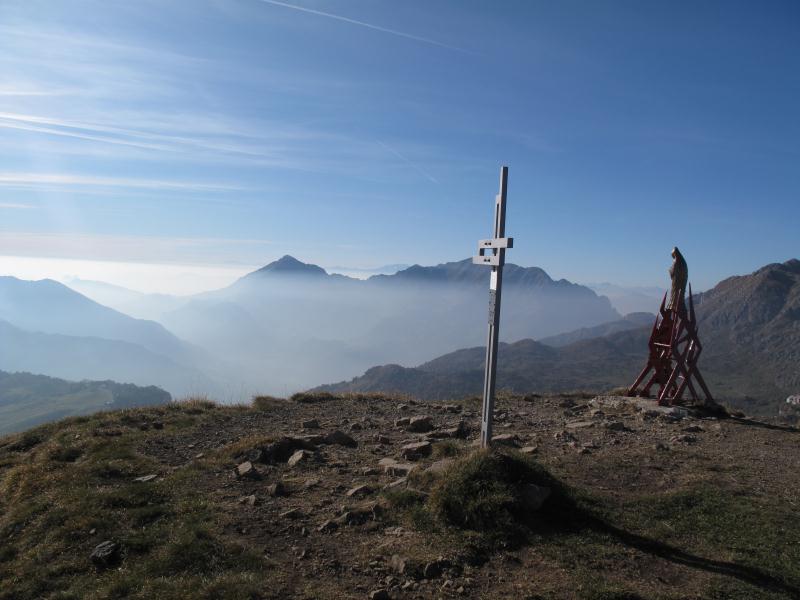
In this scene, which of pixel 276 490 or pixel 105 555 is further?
pixel 276 490

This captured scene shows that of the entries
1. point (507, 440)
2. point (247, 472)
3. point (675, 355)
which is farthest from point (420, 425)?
point (675, 355)

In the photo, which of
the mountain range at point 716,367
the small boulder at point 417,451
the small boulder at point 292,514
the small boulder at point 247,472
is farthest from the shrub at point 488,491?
the mountain range at point 716,367

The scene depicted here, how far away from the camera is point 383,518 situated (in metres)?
7.71

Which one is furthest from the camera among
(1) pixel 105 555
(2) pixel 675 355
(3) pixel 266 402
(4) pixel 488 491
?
(3) pixel 266 402

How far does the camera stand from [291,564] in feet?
21.6

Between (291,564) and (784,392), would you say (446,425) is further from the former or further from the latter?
(784,392)

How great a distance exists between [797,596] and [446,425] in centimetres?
812

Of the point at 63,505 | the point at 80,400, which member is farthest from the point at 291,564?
the point at 80,400

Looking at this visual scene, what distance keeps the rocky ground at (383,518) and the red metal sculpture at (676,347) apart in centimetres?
248

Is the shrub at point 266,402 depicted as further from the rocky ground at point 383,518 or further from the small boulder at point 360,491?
the small boulder at point 360,491

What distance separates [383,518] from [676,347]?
11.4 meters

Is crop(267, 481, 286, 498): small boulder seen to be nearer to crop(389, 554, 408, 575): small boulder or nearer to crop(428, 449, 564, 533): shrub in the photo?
crop(428, 449, 564, 533): shrub

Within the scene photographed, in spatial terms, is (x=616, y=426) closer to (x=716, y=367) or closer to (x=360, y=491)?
(x=360, y=491)

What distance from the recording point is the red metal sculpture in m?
15.3
